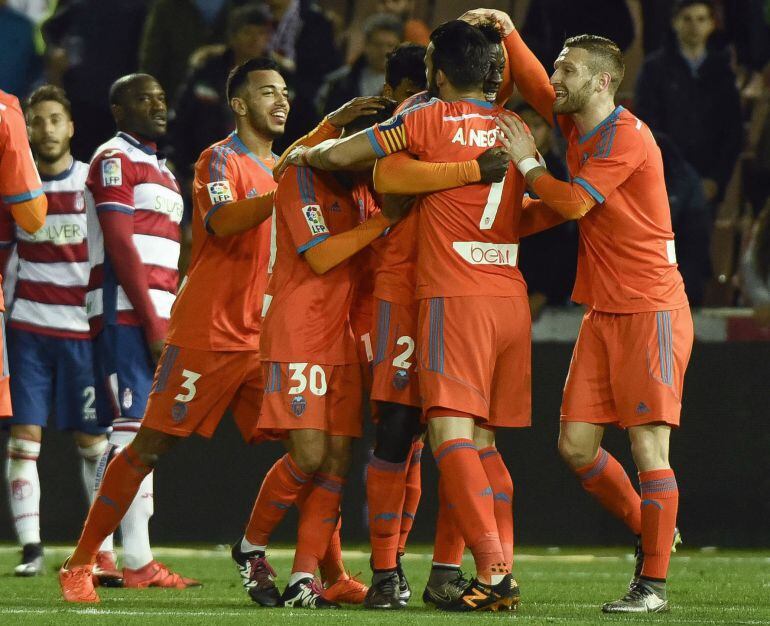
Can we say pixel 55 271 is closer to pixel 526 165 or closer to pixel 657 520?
pixel 526 165

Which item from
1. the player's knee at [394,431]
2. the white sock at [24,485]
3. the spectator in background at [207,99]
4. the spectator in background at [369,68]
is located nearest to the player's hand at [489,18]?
the player's knee at [394,431]

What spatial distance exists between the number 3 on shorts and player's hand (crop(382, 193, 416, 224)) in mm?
1043

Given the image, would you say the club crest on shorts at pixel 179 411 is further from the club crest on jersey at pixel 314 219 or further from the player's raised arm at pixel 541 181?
the player's raised arm at pixel 541 181

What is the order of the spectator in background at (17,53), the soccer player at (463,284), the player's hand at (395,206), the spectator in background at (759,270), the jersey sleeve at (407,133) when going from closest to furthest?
the soccer player at (463,284) < the jersey sleeve at (407,133) < the player's hand at (395,206) < the spectator in background at (759,270) < the spectator in background at (17,53)

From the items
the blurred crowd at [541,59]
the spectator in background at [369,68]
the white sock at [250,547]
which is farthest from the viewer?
the spectator in background at [369,68]

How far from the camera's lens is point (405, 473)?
5324 millimetres

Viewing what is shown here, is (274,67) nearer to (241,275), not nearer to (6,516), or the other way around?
(241,275)

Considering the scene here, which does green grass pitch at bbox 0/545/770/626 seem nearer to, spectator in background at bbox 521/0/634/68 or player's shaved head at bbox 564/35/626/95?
player's shaved head at bbox 564/35/626/95

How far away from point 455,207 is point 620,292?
69 cm

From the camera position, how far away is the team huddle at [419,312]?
5176 mm

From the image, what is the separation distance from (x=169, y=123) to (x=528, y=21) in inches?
95.8

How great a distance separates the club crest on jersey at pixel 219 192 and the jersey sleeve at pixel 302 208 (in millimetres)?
293

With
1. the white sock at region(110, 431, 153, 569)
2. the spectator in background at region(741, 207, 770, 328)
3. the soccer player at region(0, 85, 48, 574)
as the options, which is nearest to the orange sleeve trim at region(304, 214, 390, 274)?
the soccer player at region(0, 85, 48, 574)

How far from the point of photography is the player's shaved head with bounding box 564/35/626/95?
17.9 feet
